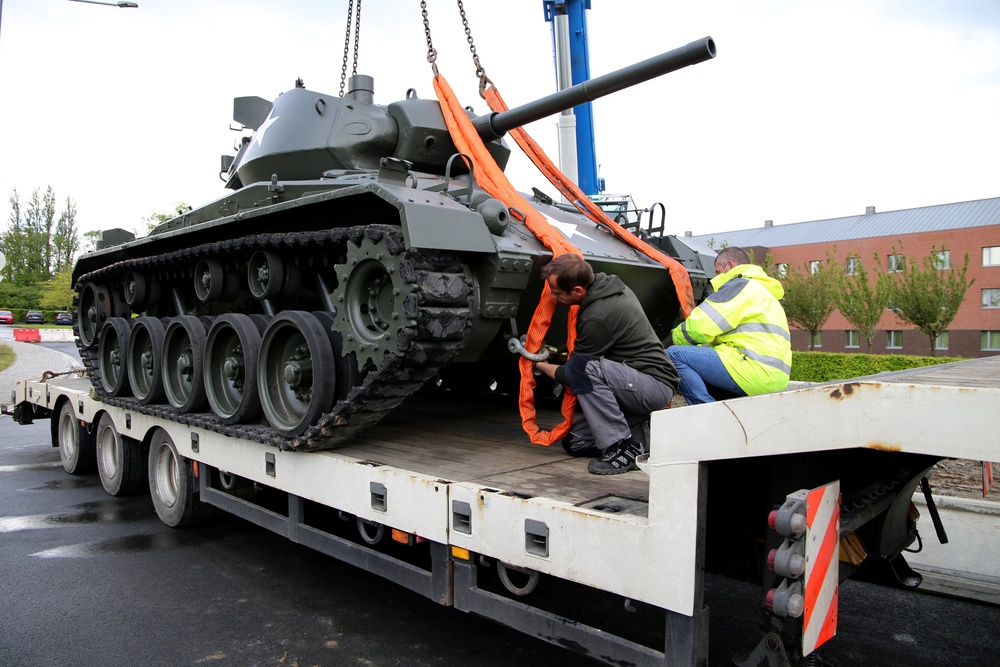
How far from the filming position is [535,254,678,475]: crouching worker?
4191mm

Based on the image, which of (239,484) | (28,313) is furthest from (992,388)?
(28,313)

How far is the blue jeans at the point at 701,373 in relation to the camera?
4637mm

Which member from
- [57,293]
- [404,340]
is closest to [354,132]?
[404,340]

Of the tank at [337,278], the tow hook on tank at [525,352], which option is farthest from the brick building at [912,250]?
the tow hook on tank at [525,352]

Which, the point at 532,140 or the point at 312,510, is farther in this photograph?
the point at 532,140

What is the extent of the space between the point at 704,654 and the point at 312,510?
13.5ft

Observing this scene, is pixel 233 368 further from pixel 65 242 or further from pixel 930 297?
pixel 65 242

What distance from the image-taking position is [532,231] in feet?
A: 17.0

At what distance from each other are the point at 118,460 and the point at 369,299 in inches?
158

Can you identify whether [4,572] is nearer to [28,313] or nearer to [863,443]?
[863,443]

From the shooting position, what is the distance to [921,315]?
27.2 metres

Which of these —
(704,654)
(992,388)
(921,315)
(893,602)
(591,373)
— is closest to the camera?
(992,388)

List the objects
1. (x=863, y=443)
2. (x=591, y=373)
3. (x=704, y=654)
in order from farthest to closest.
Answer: (x=591, y=373)
(x=704, y=654)
(x=863, y=443)

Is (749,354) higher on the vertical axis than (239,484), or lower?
higher
